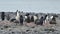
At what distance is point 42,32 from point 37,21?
3.93m

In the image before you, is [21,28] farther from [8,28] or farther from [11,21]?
[11,21]

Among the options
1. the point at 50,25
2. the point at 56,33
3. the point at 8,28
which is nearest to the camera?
the point at 56,33

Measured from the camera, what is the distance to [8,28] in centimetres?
2138

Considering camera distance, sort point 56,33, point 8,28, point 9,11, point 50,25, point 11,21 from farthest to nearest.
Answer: point 9,11, point 11,21, point 50,25, point 8,28, point 56,33

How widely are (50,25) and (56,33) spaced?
2.96 metres

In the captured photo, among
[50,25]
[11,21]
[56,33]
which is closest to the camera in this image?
[56,33]

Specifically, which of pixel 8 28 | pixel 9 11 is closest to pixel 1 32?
pixel 8 28

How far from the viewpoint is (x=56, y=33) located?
19.8 meters

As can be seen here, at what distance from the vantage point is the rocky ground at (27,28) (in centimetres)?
2011

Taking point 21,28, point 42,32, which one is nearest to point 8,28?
point 21,28

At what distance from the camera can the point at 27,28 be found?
70.5 ft

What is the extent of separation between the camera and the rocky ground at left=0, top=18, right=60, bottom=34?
20.1 m

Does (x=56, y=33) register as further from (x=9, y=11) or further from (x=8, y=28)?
(x=9, y=11)

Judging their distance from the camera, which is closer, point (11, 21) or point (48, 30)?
point (48, 30)
